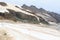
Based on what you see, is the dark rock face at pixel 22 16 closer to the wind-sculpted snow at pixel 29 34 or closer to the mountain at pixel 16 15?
the mountain at pixel 16 15

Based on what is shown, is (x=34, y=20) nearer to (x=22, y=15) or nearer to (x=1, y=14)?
(x=22, y=15)

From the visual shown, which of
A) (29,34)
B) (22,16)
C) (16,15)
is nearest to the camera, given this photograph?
(29,34)

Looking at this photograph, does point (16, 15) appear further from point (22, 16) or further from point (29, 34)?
point (29, 34)

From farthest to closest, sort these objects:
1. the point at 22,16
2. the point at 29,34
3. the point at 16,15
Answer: the point at 22,16 < the point at 16,15 < the point at 29,34

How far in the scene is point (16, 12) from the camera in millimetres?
51188

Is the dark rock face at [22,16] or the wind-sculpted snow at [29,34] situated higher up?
the dark rock face at [22,16]

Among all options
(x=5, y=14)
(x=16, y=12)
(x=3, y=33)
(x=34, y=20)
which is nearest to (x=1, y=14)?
(x=5, y=14)

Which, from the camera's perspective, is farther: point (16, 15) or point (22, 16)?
point (22, 16)

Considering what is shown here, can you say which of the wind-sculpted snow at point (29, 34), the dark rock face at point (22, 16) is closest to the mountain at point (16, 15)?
the dark rock face at point (22, 16)

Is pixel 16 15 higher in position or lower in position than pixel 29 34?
higher

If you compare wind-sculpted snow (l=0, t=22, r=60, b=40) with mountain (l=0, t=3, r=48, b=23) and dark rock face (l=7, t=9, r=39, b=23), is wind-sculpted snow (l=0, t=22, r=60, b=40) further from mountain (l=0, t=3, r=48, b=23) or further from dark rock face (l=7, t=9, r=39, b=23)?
dark rock face (l=7, t=9, r=39, b=23)

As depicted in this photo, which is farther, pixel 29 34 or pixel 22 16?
pixel 22 16

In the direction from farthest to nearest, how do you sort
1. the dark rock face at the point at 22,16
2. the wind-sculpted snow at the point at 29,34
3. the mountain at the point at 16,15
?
the dark rock face at the point at 22,16 < the mountain at the point at 16,15 < the wind-sculpted snow at the point at 29,34

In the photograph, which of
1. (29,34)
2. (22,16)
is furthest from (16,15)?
(29,34)
